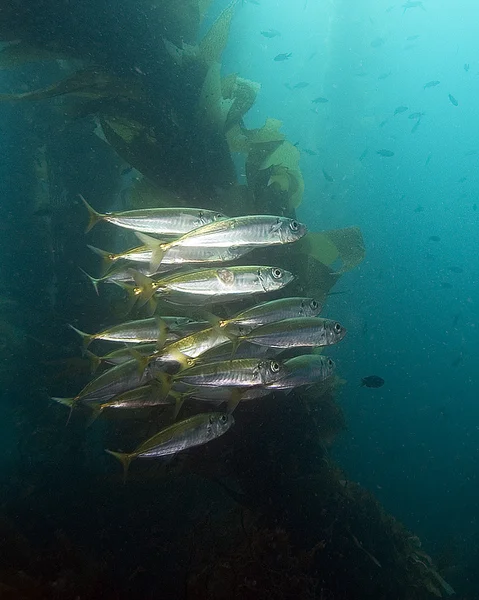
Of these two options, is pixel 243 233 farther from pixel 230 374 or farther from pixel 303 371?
pixel 303 371

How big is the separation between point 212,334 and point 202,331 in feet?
0.29

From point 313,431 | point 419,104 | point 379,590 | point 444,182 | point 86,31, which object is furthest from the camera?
point 444,182

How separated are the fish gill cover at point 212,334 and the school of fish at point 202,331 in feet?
0.05

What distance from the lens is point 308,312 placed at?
11.1 ft

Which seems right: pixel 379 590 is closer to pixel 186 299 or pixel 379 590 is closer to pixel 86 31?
pixel 186 299

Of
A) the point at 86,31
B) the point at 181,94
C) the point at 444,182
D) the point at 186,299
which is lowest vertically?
the point at 444,182

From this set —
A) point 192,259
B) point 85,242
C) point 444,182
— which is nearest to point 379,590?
point 192,259

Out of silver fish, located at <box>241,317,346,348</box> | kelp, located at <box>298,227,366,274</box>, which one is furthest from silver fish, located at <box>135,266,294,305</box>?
kelp, located at <box>298,227,366,274</box>

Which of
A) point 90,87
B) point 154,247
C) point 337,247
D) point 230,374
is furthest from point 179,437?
point 90,87

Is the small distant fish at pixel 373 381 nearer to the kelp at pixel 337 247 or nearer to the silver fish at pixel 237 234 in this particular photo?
the kelp at pixel 337 247

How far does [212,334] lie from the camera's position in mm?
3004

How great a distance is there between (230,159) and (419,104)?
13267cm

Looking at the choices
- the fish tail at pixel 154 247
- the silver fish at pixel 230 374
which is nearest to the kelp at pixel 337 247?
the silver fish at pixel 230 374

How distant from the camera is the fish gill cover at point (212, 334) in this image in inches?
119
